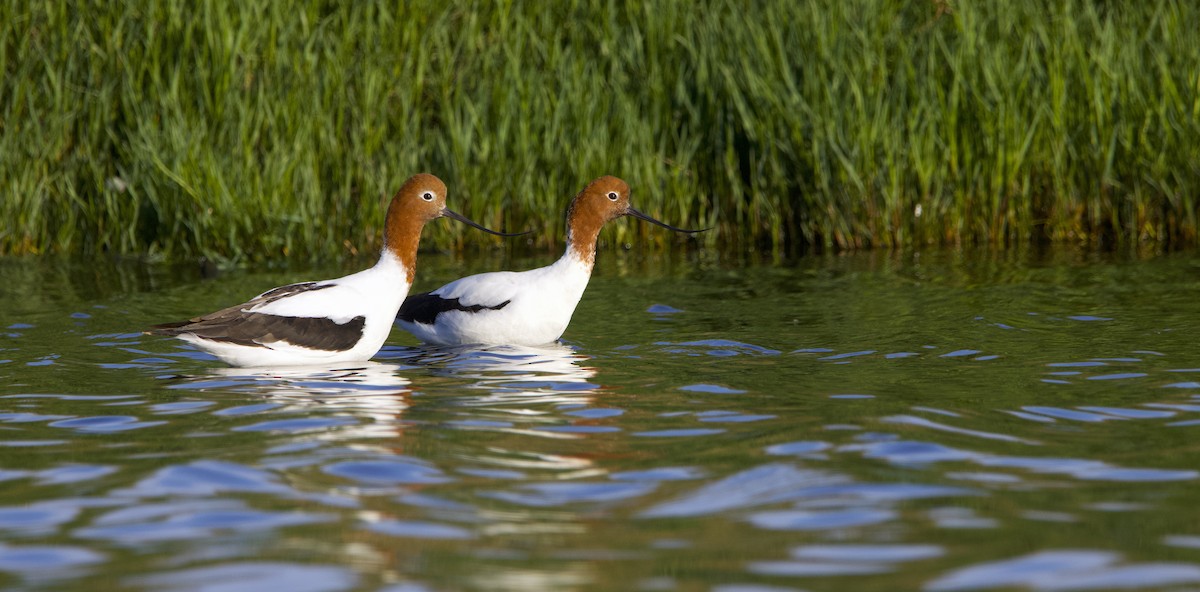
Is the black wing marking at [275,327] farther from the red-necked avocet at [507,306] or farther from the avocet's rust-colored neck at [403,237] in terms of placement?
the red-necked avocet at [507,306]

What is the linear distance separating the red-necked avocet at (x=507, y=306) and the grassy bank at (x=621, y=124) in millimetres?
3161

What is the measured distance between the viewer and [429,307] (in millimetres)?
8938

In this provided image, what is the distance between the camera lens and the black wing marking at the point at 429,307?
28.4ft

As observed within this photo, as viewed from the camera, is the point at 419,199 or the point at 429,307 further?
the point at 429,307

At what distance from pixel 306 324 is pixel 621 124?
535 centimetres

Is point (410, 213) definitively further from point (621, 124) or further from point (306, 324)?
point (621, 124)

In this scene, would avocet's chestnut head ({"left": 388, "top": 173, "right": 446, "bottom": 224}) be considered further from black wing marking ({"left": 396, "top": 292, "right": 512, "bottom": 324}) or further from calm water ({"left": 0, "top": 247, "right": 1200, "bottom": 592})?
calm water ({"left": 0, "top": 247, "right": 1200, "bottom": 592})

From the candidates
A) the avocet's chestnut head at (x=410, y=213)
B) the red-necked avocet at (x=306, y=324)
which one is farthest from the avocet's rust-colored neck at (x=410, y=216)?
the red-necked avocet at (x=306, y=324)

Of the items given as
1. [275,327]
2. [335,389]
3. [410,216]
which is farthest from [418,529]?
[410,216]

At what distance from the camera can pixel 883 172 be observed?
11.7 metres

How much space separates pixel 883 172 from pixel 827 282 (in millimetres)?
1697

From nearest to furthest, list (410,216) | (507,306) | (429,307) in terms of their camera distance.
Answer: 1. (410,216)
2. (507,306)
3. (429,307)

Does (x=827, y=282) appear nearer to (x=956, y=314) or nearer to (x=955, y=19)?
(x=956, y=314)

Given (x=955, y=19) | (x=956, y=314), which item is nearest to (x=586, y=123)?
(x=955, y=19)
